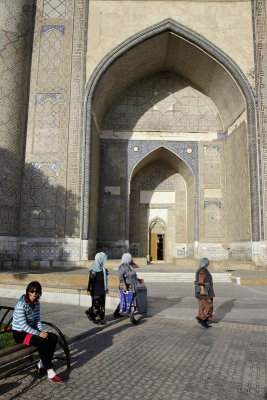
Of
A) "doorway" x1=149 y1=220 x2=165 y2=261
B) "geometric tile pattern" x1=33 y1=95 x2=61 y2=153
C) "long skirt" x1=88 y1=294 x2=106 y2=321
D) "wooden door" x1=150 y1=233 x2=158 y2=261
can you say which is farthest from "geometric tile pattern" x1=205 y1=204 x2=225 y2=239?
"long skirt" x1=88 y1=294 x2=106 y2=321

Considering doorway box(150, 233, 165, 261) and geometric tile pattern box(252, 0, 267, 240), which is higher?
geometric tile pattern box(252, 0, 267, 240)

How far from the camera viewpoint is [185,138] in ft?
45.2

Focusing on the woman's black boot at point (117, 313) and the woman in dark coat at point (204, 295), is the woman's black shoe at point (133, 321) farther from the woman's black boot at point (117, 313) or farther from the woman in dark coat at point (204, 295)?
the woman in dark coat at point (204, 295)

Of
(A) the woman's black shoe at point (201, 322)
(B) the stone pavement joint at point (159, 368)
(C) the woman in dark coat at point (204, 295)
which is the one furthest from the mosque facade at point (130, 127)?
(B) the stone pavement joint at point (159, 368)

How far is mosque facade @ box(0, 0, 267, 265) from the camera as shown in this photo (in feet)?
35.3

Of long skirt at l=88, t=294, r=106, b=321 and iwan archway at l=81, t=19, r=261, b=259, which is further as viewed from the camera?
iwan archway at l=81, t=19, r=261, b=259

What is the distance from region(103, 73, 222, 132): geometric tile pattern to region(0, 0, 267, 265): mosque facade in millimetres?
42

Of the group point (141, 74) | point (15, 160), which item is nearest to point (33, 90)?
point (15, 160)

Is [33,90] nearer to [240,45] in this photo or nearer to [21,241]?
[21,241]

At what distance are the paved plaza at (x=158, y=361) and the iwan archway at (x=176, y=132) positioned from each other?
23.6ft

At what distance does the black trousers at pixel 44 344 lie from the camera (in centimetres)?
229

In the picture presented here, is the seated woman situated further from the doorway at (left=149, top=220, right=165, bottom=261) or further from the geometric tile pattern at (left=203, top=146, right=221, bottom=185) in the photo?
the doorway at (left=149, top=220, right=165, bottom=261)

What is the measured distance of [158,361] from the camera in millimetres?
2650

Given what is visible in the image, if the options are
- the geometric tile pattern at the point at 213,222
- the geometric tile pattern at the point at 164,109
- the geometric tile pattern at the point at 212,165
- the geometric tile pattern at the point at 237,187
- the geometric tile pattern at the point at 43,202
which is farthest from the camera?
the geometric tile pattern at the point at 164,109
